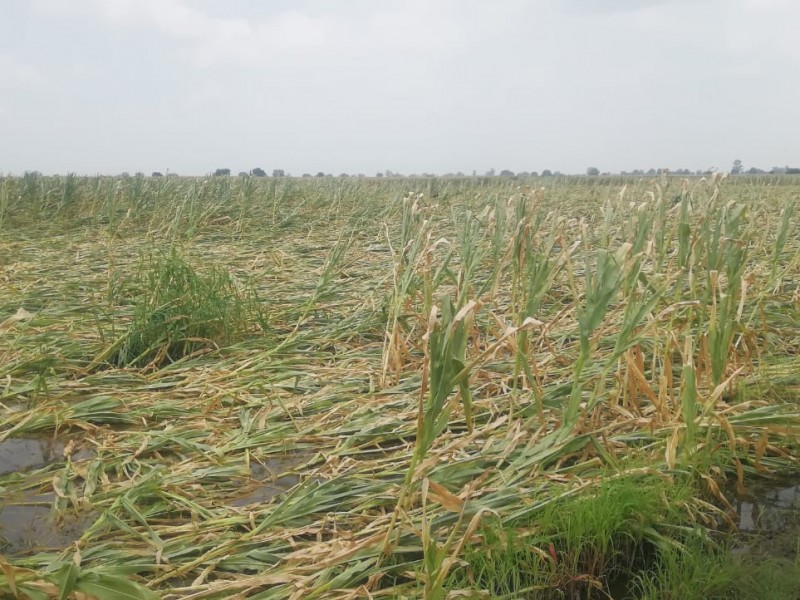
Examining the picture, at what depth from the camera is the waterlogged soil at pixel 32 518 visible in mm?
1792

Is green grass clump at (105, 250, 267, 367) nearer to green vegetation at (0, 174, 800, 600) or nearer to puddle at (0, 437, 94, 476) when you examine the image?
green vegetation at (0, 174, 800, 600)

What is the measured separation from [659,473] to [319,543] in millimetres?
1014

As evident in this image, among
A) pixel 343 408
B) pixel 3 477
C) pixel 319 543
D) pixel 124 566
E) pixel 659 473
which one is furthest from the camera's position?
pixel 343 408

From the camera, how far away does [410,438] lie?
2430 mm

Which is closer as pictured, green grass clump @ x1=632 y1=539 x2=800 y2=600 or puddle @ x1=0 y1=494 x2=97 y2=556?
green grass clump @ x1=632 y1=539 x2=800 y2=600

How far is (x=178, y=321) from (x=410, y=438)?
1.62 m

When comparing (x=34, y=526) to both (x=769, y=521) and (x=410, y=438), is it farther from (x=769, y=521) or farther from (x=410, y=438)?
(x=769, y=521)

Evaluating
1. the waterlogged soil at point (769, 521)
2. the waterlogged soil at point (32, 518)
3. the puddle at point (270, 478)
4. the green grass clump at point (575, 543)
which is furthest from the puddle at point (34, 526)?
the waterlogged soil at point (769, 521)

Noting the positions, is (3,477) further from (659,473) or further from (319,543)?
(659,473)

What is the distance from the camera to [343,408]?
2.70m

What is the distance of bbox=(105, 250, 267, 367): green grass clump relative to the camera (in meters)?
3.25

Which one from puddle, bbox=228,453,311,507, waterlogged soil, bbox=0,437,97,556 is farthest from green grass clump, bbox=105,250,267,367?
puddle, bbox=228,453,311,507

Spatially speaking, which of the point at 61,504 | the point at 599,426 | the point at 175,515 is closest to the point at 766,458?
the point at 599,426

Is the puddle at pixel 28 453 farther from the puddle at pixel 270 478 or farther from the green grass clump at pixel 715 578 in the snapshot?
the green grass clump at pixel 715 578
